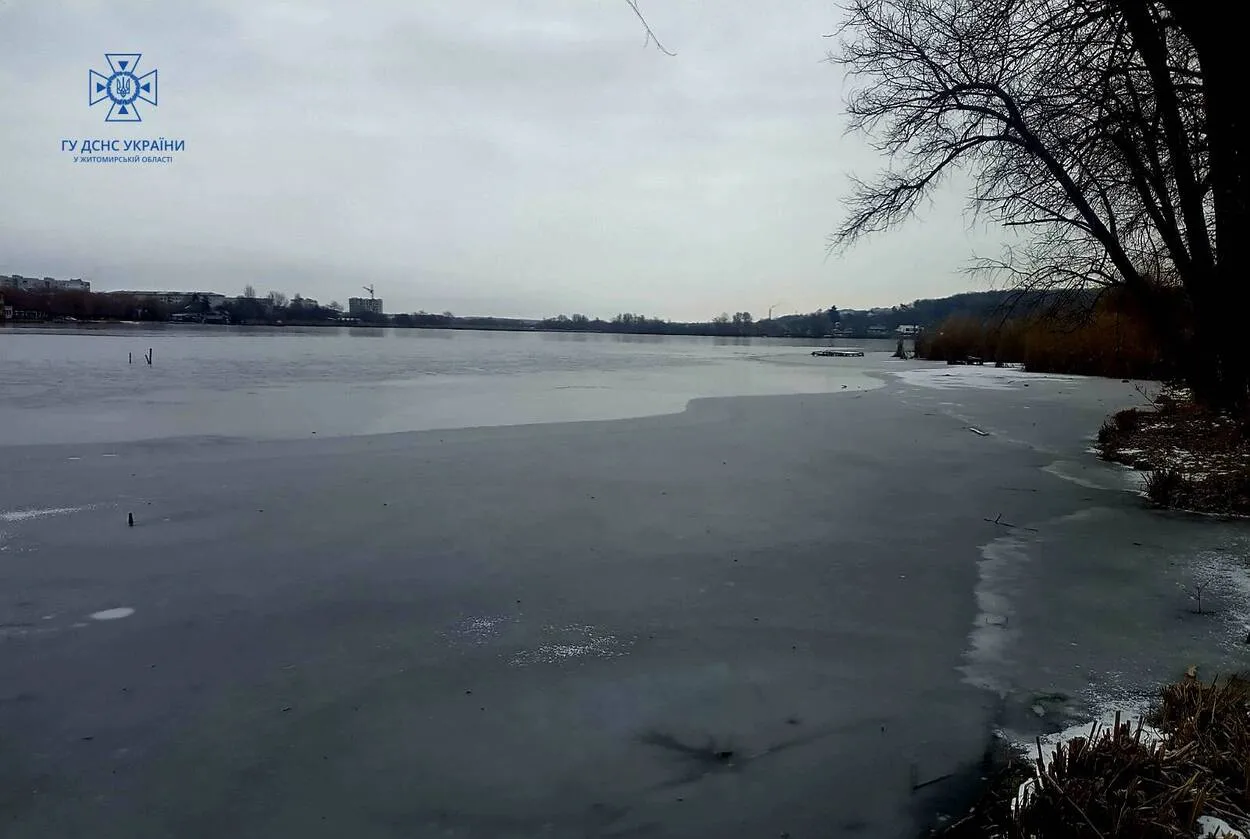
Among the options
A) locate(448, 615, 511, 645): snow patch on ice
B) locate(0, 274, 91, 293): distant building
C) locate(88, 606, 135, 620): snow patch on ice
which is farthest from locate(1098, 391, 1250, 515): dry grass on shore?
locate(0, 274, 91, 293): distant building

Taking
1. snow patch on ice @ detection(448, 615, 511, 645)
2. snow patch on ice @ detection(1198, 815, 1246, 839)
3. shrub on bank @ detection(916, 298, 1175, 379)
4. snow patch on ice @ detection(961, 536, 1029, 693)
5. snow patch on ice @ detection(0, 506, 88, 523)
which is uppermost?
shrub on bank @ detection(916, 298, 1175, 379)

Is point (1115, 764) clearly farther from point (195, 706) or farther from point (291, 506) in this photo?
point (291, 506)

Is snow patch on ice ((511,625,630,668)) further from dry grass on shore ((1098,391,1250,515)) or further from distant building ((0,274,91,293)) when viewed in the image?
distant building ((0,274,91,293))

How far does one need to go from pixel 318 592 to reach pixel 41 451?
7.06 metres

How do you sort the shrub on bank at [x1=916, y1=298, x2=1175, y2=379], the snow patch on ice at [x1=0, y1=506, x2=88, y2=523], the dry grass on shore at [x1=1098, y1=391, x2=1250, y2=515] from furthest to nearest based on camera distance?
the shrub on bank at [x1=916, y1=298, x2=1175, y2=379] < the dry grass on shore at [x1=1098, y1=391, x2=1250, y2=515] < the snow patch on ice at [x1=0, y1=506, x2=88, y2=523]

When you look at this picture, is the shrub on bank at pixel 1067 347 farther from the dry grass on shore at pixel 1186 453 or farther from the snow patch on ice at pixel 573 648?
the snow patch on ice at pixel 573 648

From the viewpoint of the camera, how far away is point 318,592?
4777 millimetres

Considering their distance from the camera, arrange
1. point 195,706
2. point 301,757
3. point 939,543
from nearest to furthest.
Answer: point 301,757, point 195,706, point 939,543

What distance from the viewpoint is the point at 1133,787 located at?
2.29 m

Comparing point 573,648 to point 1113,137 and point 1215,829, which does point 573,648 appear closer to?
point 1215,829

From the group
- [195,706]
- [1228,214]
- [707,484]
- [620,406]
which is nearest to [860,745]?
[195,706]

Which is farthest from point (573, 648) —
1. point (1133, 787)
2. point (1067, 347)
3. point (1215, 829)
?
point (1067, 347)

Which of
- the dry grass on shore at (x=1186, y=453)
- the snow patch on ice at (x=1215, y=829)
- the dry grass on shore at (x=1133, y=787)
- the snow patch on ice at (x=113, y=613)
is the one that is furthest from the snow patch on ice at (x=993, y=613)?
the snow patch on ice at (x=113, y=613)

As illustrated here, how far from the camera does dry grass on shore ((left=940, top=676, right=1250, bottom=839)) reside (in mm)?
2188
